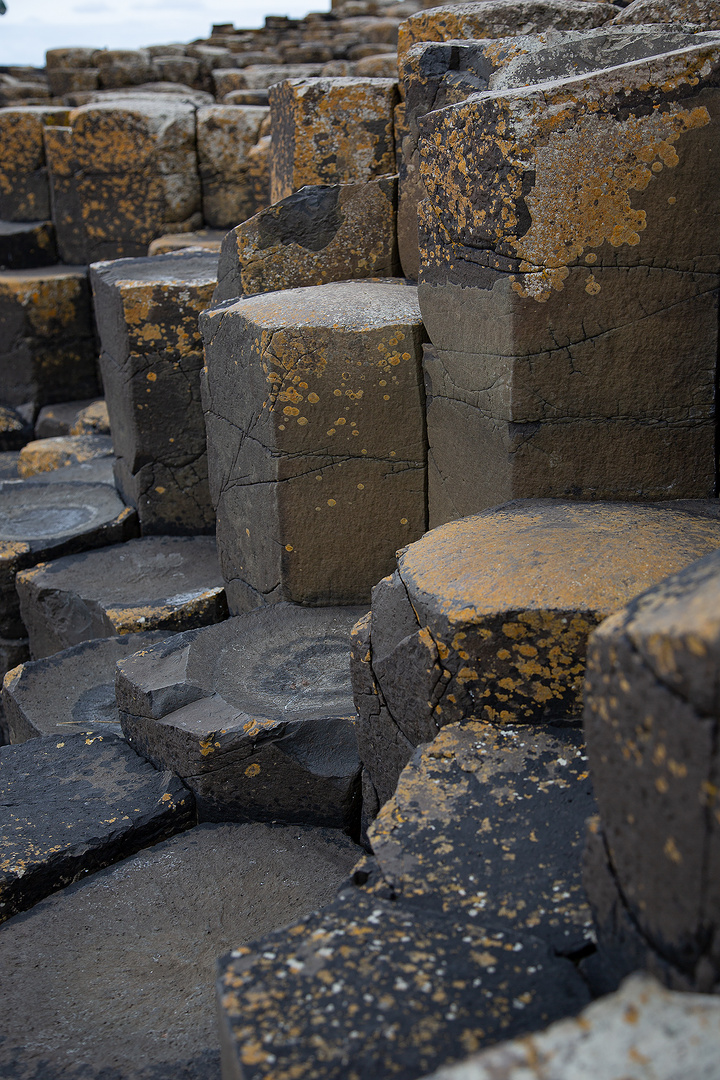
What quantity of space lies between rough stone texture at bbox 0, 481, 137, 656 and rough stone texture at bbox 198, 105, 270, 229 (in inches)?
107

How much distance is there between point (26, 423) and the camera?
6902 mm

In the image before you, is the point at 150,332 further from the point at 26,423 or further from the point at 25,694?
the point at 26,423

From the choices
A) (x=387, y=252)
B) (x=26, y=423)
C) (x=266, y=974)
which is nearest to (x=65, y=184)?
(x=26, y=423)

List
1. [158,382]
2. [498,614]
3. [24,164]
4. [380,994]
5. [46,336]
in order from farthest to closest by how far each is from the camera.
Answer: [24,164] → [46,336] → [158,382] → [498,614] → [380,994]

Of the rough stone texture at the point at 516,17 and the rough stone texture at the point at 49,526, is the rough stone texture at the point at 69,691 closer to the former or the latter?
the rough stone texture at the point at 49,526

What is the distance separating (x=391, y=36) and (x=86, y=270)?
9.08 meters

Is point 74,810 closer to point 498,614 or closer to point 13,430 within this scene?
point 498,614

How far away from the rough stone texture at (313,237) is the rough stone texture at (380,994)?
2591 millimetres

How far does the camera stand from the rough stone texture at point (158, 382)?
4145 millimetres

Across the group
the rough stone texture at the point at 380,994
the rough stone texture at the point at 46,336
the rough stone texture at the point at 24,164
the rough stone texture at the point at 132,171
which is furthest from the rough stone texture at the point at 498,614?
the rough stone texture at the point at 24,164

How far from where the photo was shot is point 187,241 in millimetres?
6000

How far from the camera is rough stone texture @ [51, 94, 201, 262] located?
6422mm

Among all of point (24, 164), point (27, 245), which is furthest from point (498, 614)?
point (24, 164)

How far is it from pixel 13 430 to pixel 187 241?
2.10 metres
